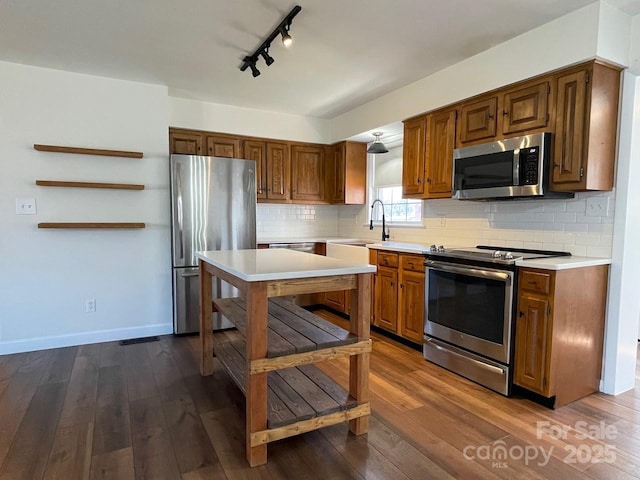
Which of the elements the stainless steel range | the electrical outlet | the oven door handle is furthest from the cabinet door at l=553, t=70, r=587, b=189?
the electrical outlet

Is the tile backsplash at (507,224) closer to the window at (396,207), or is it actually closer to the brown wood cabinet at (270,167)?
the window at (396,207)

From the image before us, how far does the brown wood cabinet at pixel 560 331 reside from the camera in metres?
2.25

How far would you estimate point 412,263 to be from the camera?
128 inches

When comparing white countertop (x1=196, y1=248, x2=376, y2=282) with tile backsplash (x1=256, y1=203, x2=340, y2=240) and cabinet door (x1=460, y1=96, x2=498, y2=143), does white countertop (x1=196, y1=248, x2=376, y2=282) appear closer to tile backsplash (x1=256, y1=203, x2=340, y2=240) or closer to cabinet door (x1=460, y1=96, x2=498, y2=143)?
cabinet door (x1=460, y1=96, x2=498, y2=143)

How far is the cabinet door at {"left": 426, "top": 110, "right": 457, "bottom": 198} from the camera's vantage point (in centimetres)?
320

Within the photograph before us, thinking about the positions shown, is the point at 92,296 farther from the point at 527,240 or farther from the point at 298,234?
the point at 527,240

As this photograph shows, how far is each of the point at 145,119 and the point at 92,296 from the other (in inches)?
70.2

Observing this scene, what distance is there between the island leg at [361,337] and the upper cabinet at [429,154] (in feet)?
5.59

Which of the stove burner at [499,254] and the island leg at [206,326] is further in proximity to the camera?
the island leg at [206,326]

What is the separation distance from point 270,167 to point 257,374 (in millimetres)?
3278

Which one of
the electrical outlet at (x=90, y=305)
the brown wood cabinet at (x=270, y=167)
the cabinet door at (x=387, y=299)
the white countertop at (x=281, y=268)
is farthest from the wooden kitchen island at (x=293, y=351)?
the brown wood cabinet at (x=270, y=167)

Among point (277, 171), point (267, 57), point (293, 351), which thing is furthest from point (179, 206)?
point (293, 351)

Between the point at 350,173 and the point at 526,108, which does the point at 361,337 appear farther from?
the point at 350,173

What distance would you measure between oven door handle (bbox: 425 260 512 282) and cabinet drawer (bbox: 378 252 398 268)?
423 millimetres
